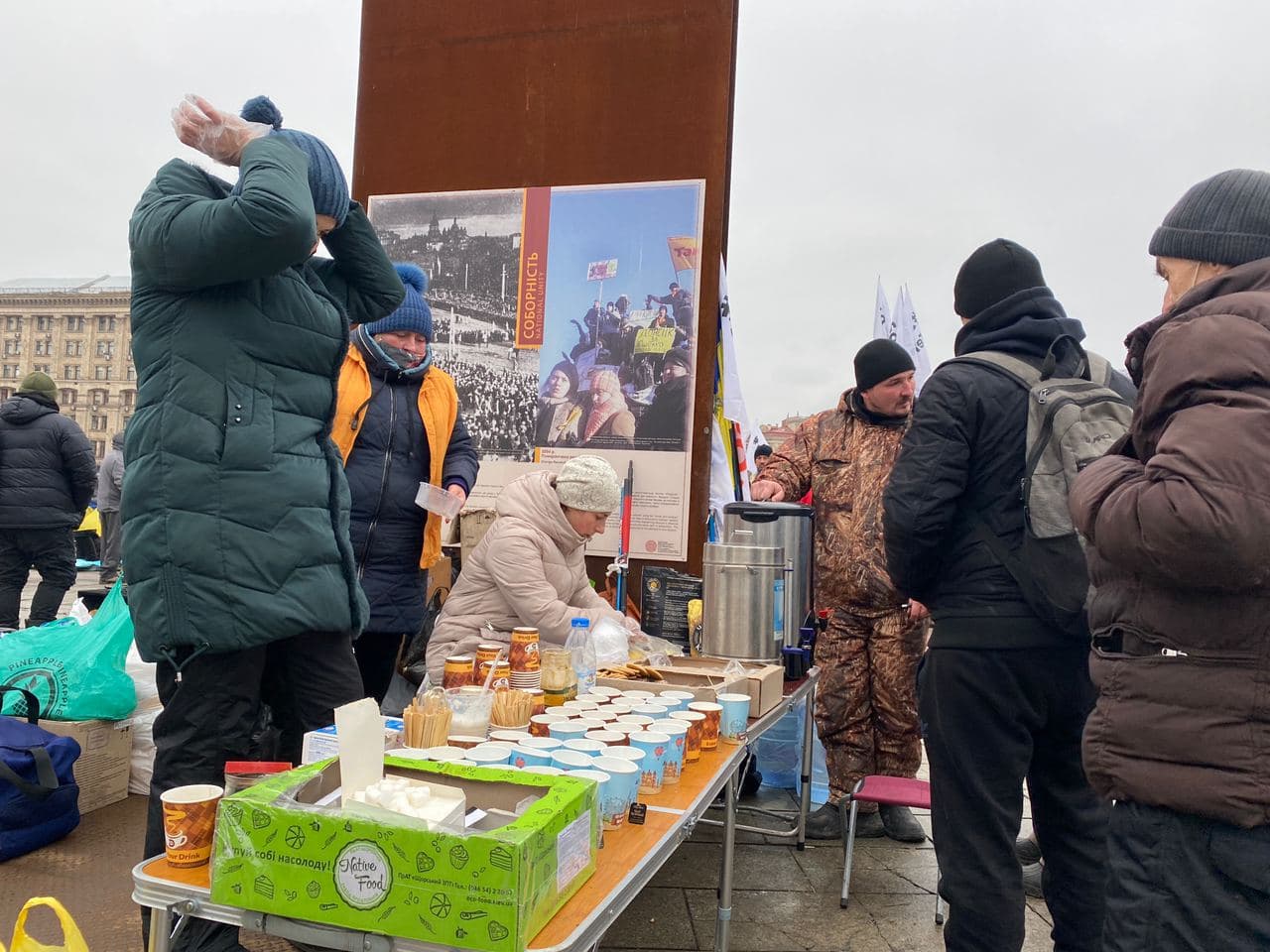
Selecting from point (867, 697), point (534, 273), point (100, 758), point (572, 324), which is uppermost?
point (534, 273)

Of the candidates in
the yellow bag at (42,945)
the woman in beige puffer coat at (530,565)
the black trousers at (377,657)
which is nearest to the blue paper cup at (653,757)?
the yellow bag at (42,945)

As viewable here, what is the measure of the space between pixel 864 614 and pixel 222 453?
9.37ft

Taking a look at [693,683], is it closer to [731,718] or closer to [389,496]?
[731,718]

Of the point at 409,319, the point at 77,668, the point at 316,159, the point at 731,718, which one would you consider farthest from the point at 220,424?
the point at 77,668

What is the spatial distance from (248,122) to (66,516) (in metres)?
4.50

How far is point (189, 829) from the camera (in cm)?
139

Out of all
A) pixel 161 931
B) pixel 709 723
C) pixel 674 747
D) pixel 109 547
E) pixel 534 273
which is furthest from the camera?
pixel 109 547

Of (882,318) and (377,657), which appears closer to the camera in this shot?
(377,657)

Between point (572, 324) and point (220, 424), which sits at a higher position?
point (572, 324)

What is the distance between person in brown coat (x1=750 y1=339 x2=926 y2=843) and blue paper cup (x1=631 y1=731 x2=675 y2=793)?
84.3 inches

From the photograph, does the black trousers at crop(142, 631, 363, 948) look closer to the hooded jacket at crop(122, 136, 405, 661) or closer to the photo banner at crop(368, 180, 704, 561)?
the hooded jacket at crop(122, 136, 405, 661)

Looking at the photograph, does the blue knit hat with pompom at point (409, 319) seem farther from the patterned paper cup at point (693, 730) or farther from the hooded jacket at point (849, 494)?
the patterned paper cup at point (693, 730)

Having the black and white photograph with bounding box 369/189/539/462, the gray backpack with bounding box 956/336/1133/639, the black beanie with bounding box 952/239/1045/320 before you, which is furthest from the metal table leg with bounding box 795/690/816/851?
the black and white photograph with bounding box 369/189/539/462

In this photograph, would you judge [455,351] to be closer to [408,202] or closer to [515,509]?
[408,202]
